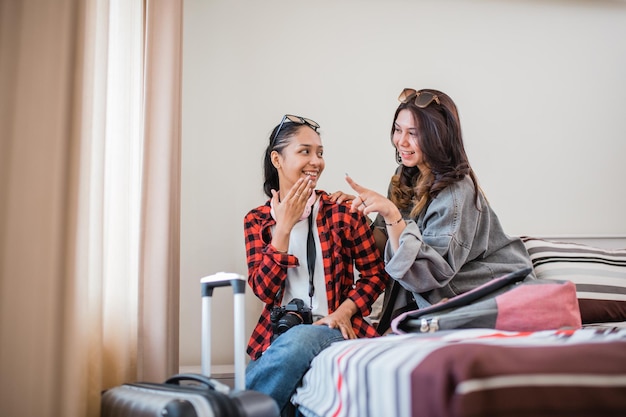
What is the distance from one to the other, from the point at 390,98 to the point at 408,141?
61cm

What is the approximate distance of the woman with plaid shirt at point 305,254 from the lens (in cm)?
173

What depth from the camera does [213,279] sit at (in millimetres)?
1255

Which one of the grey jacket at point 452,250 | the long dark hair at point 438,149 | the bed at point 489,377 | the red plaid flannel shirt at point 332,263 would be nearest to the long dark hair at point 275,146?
the red plaid flannel shirt at point 332,263

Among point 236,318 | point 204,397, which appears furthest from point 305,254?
point 204,397

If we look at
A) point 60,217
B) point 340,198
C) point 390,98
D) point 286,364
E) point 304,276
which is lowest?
point 286,364

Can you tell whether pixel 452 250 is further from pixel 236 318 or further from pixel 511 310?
pixel 236 318

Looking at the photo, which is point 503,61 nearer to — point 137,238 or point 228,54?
point 228,54

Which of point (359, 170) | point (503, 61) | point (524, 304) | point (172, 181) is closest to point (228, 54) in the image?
Answer: point (359, 170)

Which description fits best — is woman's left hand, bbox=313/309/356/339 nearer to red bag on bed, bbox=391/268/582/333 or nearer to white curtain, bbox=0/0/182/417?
red bag on bed, bbox=391/268/582/333

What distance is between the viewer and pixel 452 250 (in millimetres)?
1663

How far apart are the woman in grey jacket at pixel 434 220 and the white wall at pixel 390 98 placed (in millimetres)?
507

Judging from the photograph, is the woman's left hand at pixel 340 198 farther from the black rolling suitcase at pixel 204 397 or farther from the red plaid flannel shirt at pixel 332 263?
the black rolling suitcase at pixel 204 397

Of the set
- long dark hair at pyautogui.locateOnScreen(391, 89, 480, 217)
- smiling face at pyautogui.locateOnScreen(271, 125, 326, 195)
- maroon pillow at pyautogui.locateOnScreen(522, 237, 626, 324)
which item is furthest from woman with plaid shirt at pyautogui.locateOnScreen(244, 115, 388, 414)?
maroon pillow at pyautogui.locateOnScreen(522, 237, 626, 324)

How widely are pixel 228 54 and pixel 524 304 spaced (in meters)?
1.49
